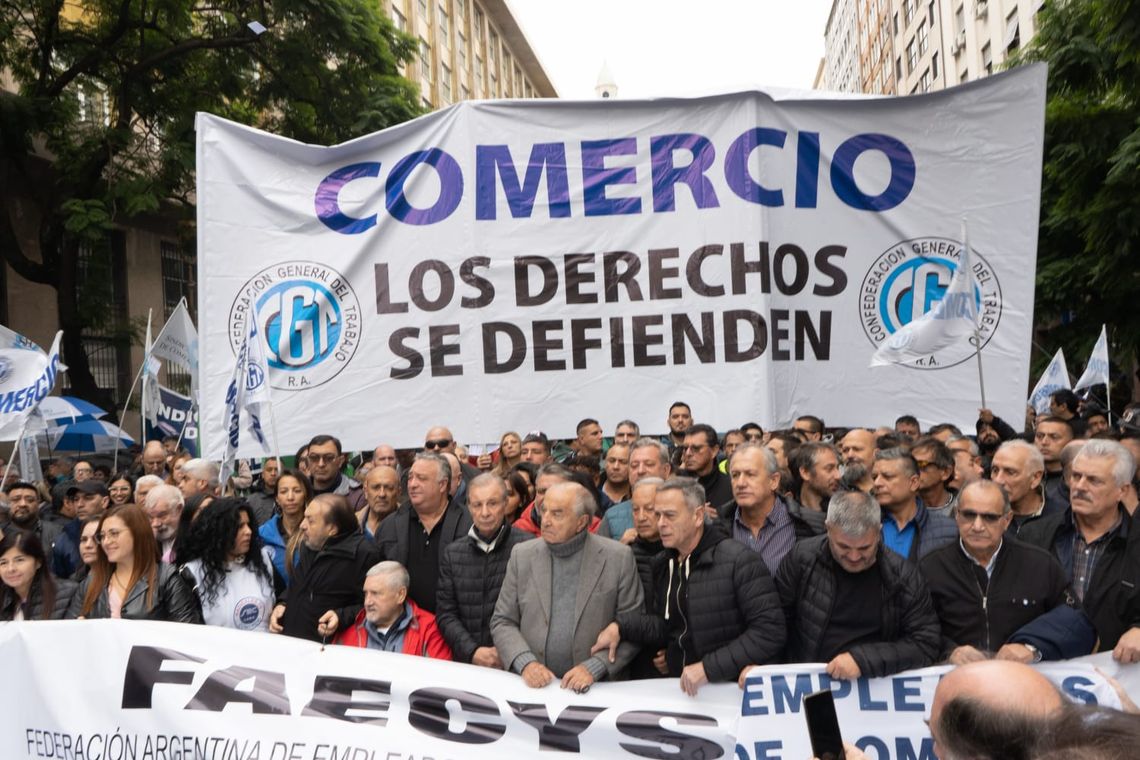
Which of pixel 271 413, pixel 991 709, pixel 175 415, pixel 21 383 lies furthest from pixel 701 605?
pixel 175 415

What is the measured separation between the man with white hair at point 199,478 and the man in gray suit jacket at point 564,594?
11.1ft

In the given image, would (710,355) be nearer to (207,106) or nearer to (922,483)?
(922,483)

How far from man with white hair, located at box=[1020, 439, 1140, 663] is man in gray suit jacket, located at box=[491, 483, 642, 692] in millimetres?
1761

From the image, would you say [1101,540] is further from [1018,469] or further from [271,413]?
[271,413]

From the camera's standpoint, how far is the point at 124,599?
5152 mm

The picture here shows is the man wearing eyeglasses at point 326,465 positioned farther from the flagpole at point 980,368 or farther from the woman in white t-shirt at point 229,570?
the flagpole at point 980,368

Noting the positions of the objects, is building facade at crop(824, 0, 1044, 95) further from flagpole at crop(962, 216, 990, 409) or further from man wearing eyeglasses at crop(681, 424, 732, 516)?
man wearing eyeglasses at crop(681, 424, 732, 516)

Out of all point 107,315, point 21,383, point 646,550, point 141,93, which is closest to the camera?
point 646,550

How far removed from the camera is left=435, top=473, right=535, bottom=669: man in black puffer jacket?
4.80m

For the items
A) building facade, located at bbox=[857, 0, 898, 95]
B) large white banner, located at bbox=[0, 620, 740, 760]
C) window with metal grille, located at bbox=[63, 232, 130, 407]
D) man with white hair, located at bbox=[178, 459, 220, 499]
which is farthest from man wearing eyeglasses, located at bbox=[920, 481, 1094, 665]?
building facade, located at bbox=[857, 0, 898, 95]

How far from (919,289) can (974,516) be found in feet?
10.9

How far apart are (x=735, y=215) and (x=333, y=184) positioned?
263 cm

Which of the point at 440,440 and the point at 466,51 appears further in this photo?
the point at 466,51

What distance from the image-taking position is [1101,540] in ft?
14.9
